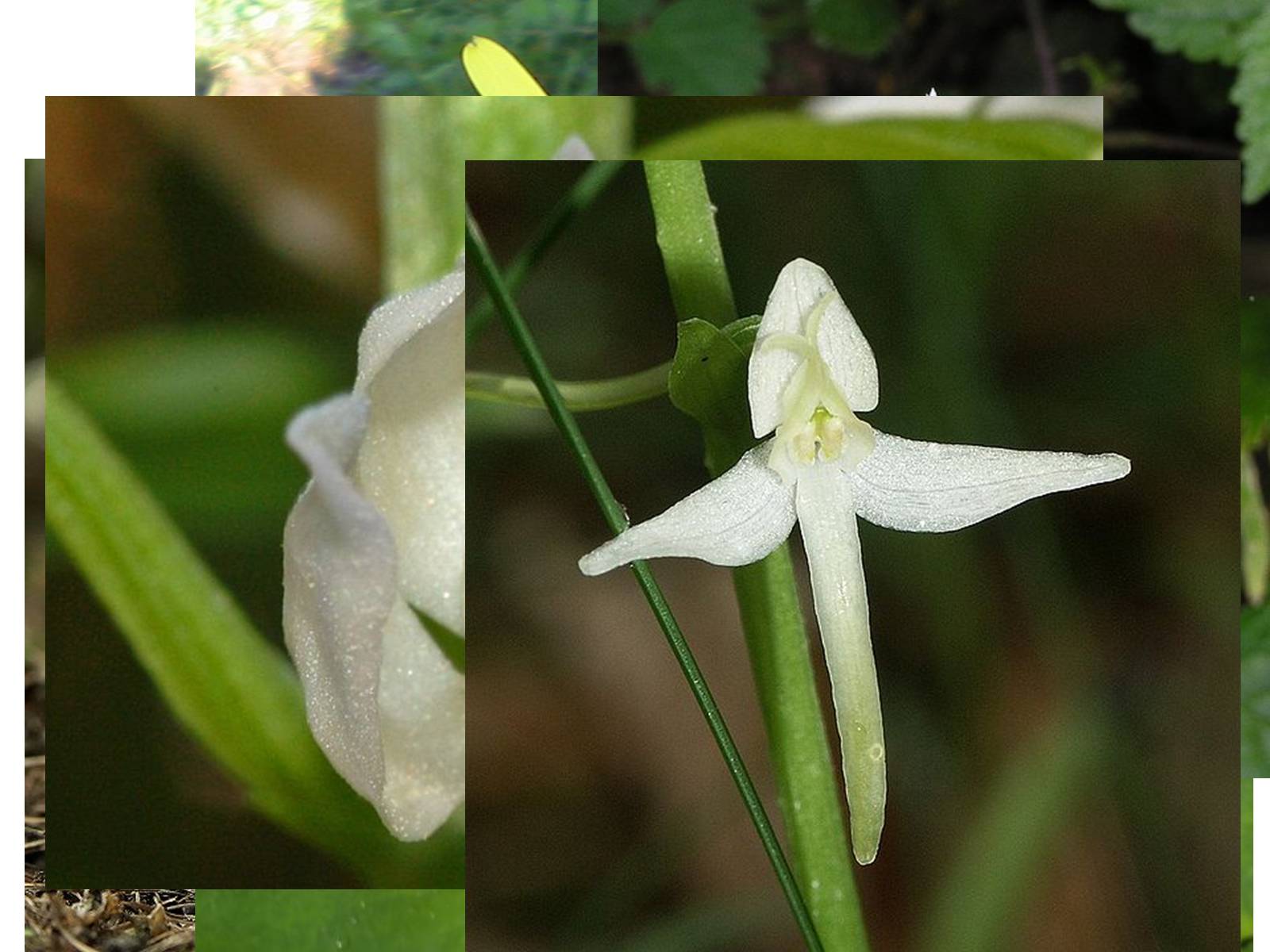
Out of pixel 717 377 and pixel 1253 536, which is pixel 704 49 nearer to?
pixel 717 377

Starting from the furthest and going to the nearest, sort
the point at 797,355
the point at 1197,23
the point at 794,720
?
the point at 1197,23 < the point at 794,720 < the point at 797,355

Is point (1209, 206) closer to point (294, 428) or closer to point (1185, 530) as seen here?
point (1185, 530)

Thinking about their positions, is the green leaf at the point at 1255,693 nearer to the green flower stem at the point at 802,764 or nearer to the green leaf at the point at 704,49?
the green flower stem at the point at 802,764

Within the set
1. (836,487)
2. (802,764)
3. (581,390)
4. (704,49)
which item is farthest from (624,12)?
(802,764)

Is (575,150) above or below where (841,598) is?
above

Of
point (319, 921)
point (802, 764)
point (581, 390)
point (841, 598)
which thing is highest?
point (581, 390)

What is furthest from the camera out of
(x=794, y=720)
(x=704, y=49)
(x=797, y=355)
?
(x=704, y=49)

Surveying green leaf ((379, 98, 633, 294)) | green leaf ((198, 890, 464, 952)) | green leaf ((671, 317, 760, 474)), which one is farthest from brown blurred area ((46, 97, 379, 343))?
green leaf ((198, 890, 464, 952))

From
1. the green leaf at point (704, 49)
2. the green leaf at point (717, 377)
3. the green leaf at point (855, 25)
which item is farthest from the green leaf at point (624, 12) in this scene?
the green leaf at point (717, 377)
